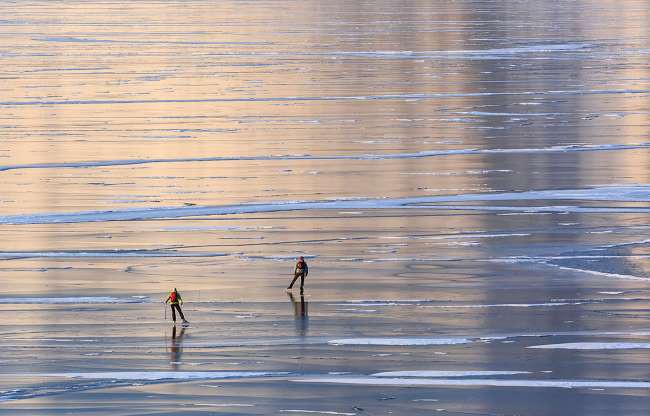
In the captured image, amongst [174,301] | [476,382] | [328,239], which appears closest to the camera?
[476,382]

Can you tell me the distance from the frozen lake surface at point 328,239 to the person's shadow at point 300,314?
0.05 meters

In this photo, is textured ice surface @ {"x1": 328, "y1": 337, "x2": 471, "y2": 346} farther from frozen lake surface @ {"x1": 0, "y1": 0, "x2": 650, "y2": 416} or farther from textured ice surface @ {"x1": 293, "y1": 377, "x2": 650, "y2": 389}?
textured ice surface @ {"x1": 293, "y1": 377, "x2": 650, "y2": 389}

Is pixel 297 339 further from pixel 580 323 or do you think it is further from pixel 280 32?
pixel 280 32

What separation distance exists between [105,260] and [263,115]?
22.4m

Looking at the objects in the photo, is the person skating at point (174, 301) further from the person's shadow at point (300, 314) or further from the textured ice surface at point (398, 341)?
the textured ice surface at point (398, 341)

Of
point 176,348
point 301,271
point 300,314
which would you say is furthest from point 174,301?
point 301,271

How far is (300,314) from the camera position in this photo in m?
20.6

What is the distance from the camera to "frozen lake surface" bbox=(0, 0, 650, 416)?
17.2 metres

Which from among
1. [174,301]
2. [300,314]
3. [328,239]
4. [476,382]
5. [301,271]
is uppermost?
[328,239]

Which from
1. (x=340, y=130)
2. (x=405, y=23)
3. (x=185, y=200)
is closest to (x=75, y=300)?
(x=185, y=200)

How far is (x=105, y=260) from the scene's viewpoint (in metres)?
24.6

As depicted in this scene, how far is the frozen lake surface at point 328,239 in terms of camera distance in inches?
678

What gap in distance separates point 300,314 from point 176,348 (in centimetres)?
235

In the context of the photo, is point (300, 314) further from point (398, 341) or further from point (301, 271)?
point (398, 341)
